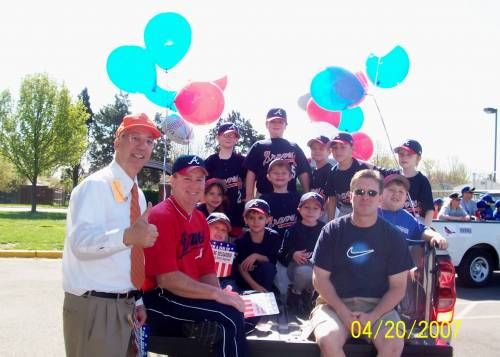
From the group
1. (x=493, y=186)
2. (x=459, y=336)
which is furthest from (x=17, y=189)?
(x=459, y=336)

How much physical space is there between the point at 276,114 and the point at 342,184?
3.55 feet

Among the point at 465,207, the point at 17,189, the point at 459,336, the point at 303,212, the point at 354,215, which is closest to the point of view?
the point at 354,215

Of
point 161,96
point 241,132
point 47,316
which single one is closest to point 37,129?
point 241,132

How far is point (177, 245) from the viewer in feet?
10.4

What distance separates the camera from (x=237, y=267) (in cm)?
434

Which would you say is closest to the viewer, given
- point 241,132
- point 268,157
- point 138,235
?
point 138,235

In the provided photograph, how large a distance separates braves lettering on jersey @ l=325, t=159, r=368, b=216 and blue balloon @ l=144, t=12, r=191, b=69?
2.25 metres

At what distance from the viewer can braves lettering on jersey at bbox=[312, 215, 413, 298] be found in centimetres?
343

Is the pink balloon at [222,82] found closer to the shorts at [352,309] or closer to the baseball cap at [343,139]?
the baseball cap at [343,139]

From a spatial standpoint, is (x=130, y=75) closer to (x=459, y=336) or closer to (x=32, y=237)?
(x=459, y=336)

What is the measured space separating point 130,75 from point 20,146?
26974mm

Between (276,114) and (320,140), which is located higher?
(276,114)
